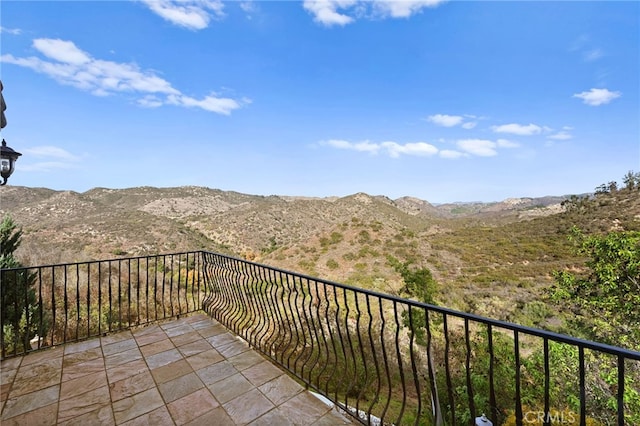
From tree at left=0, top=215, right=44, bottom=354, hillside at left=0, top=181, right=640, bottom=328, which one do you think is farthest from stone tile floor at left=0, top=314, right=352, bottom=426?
hillside at left=0, top=181, right=640, bottom=328

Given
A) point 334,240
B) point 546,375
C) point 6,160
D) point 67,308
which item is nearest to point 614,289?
point 546,375

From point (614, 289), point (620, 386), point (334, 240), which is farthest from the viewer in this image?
point (334, 240)

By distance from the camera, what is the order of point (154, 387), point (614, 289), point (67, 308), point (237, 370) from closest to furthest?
1. point (154, 387)
2. point (237, 370)
3. point (67, 308)
4. point (614, 289)

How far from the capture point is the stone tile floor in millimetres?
1917

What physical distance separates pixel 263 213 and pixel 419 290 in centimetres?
2145

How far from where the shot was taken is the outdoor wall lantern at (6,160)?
3068 mm

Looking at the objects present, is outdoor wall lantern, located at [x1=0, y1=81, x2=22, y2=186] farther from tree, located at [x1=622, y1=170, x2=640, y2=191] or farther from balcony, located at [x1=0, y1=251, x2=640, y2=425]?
tree, located at [x1=622, y1=170, x2=640, y2=191]

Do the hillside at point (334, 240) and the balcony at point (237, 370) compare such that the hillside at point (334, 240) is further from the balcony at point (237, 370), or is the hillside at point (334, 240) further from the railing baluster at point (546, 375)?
the railing baluster at point (546, 375)

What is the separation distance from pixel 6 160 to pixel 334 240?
19485 millimetres

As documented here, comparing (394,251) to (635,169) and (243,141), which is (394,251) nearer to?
(243,141)

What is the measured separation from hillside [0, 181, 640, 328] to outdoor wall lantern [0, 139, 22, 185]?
6.34m

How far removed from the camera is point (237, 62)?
7.97 metres

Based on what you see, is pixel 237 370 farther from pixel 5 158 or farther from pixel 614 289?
pixel 614 289

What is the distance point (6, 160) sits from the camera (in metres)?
3.11
